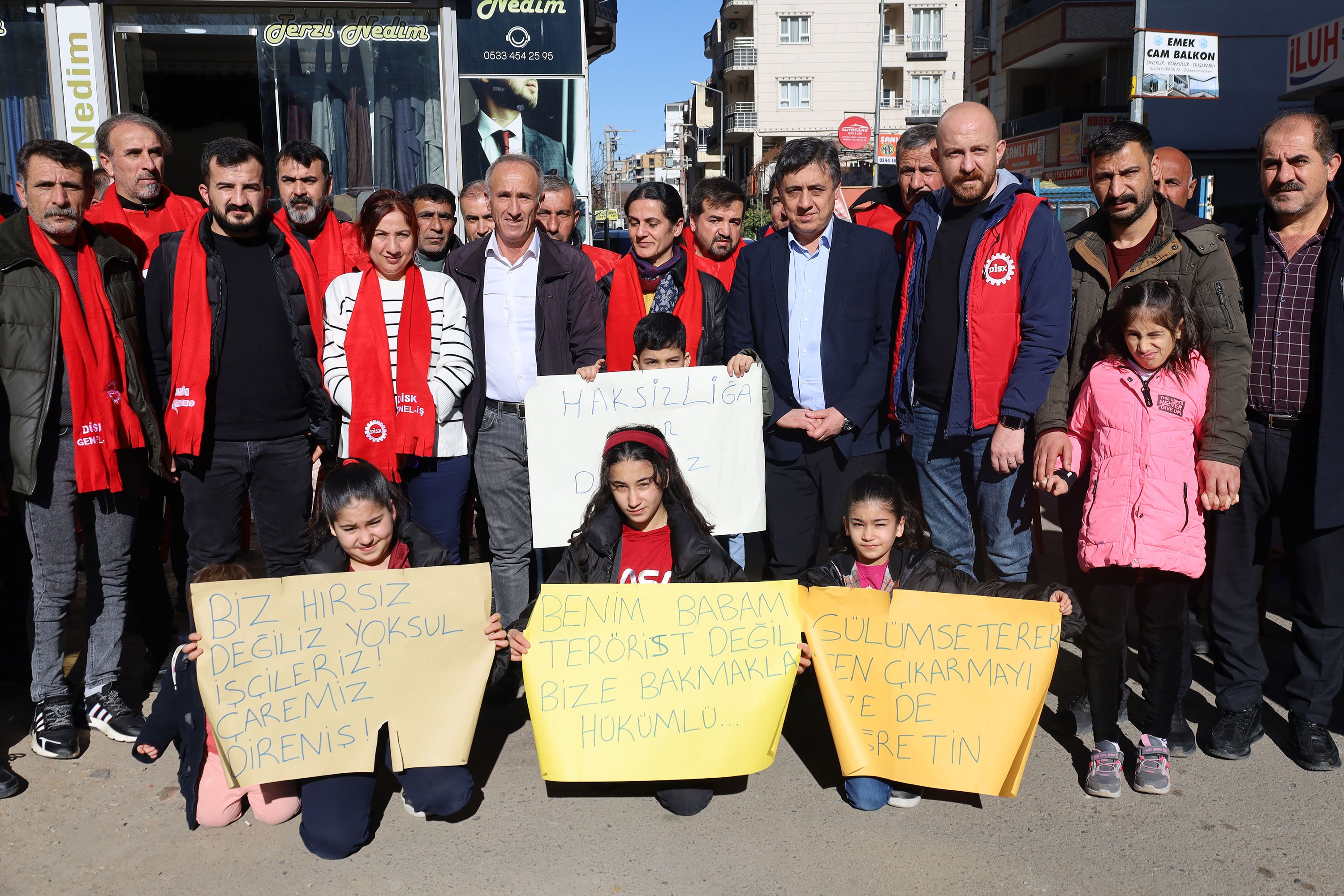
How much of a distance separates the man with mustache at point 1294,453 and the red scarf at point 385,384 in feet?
9.99

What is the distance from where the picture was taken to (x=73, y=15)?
28.7ft

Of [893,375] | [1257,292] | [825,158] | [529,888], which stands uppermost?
[825,158]

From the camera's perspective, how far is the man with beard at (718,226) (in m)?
5.29

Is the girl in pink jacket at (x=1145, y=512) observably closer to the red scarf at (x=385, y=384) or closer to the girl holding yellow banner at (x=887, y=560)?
the girl holding yellow banner at (x=887, y=560)

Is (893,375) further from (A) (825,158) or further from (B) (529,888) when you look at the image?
(B) (529,888)

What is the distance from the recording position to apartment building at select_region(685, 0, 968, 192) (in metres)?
51.9

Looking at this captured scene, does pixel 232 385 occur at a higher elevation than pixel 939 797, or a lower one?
higher

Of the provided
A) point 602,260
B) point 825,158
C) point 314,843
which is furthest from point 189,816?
point 602,260

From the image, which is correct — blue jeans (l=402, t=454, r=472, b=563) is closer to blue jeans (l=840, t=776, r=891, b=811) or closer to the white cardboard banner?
the white cardboard banner

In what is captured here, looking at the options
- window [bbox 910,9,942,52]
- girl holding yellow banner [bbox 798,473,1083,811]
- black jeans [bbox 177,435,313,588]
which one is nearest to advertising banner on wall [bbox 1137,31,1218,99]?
girl holding yellow banner [bbox 798,473,1083,811]

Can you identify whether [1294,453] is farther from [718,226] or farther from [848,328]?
[718,226]

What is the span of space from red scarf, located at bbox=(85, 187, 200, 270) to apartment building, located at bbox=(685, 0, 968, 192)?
164 feet

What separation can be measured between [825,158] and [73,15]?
8222mm

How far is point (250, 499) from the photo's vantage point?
390 cm
